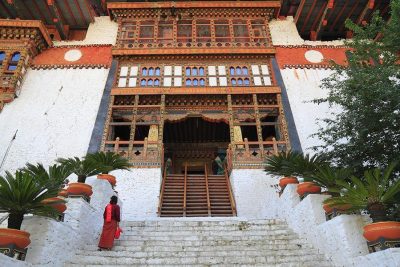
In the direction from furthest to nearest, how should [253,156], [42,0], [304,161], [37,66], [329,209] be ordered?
[42,0] < [37,66] < [253,156] < [304,161] < [329,209]

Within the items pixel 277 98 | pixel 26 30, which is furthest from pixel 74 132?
pixel 277 98

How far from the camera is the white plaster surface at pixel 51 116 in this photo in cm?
1034

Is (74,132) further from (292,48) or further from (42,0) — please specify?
(292,48)

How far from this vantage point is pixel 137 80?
12383mm

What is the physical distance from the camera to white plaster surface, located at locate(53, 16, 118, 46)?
44.9 feet

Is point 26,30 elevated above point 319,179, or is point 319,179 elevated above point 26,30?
point 26,30

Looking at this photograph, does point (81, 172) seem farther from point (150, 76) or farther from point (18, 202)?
point (150, 76)

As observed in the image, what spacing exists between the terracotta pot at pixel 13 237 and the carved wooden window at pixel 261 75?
399 inches

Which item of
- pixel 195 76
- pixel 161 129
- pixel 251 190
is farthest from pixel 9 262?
pixel 195 76

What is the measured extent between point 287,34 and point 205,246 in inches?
460

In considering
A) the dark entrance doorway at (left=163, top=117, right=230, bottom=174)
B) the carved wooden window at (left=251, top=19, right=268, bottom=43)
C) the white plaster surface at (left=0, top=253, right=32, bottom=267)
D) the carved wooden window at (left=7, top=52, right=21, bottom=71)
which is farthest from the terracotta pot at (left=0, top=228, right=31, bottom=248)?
the carved wooden window at (left=251, top=19, right=268, bottom=43)

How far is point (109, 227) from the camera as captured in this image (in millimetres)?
4766

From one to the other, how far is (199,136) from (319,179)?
9.92m

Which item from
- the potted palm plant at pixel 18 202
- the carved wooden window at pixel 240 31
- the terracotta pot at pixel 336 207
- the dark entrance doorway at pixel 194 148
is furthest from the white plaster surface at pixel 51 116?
the terracotta pot at pixel 336 207
